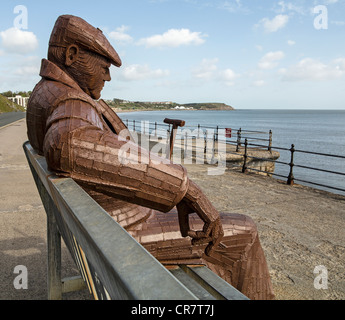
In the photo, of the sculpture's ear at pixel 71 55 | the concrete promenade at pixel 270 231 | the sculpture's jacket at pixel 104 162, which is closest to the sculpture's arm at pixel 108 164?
the sculpture's jacket at pixel 104 162

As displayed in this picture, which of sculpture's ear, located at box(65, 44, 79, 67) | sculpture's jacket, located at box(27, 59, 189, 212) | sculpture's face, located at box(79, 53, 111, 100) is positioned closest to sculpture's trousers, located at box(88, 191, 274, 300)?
sculpture's jacket, located at box(27, 59, 189, 212)

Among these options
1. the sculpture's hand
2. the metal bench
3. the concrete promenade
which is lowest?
the concrete promenade

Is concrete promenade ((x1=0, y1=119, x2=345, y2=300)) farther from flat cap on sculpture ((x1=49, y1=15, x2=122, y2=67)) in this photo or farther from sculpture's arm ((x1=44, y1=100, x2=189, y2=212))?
flat cap on sculpture ((x1=49, y1=15, x2=122, y2=67))

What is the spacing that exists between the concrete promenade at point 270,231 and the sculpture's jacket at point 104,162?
2157mm

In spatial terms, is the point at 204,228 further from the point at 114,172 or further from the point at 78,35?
the point at 78,35

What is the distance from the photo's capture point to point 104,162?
1166 millimetres

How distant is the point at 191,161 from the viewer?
35.3ft

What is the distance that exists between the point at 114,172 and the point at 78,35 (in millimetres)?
777

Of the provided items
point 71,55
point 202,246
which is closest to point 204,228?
point 202,246

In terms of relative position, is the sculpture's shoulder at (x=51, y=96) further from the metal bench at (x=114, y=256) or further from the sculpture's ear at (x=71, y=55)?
the metal bench at (x=114, y=256)

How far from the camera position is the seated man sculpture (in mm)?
1168

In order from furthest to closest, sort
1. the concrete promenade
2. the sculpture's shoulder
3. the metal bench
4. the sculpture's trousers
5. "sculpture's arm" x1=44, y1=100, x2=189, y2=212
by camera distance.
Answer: the concrete promenade
the sculpture's trousers
the sculpture's shoulder
"sculpture's arm" x1=44, y1=100, x2=189, y2=212
the metal bench

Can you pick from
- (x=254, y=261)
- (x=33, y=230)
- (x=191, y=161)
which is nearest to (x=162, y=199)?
(x=254, y=261)

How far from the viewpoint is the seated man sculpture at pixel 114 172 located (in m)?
1.17
